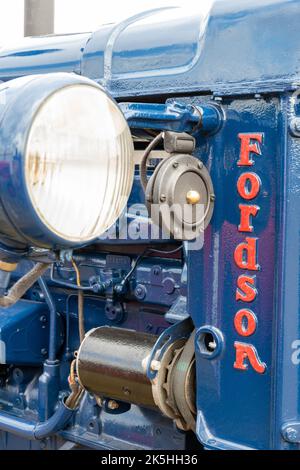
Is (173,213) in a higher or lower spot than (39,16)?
lower

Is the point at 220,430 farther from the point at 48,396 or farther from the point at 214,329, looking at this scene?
the point at 48,396

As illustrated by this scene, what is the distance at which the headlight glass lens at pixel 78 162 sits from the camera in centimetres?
128

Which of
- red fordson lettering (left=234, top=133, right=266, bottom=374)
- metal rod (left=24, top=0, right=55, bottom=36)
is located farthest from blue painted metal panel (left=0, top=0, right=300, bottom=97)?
metal rod (left=24, top=0, right=55, bottom=36)

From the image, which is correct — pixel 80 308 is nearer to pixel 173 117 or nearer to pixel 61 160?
pixel 173 117

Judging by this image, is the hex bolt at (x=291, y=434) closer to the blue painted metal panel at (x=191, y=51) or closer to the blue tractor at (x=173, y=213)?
the blue tractor at (x=173, y=213)

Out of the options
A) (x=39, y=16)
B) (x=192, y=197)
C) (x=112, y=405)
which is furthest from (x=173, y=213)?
(x=39, y=16)

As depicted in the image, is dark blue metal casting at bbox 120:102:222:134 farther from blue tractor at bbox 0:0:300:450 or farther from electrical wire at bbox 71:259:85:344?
electrical wire at bbox 71:259:85:344

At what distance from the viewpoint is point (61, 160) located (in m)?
1.32

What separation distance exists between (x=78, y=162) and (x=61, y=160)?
0.04 meters

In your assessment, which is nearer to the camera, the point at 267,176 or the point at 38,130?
the point at 38,130

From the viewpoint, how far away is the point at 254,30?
1640 millimetres

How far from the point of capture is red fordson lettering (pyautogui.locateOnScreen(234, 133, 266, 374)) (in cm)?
163

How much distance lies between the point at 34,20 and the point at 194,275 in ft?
8.30
